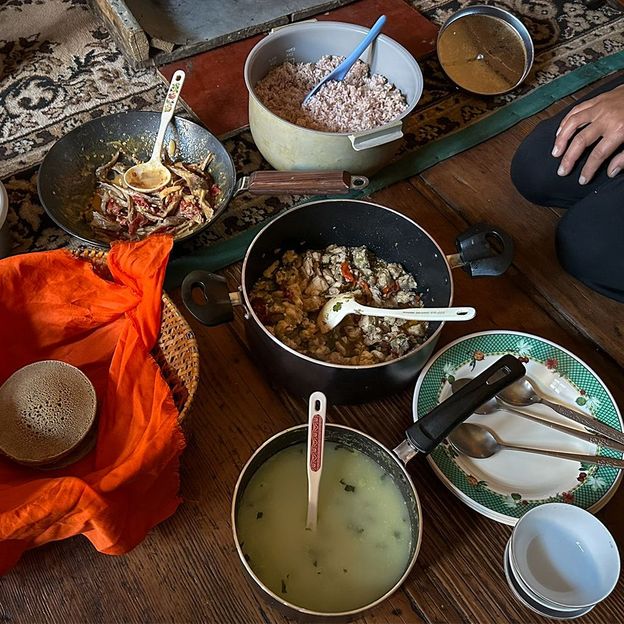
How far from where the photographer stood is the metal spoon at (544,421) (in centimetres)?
80

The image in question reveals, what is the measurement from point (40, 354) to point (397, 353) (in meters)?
0.49

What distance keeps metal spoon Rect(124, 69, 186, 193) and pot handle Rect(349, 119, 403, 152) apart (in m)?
0.33

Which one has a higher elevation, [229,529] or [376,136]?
[376,136]

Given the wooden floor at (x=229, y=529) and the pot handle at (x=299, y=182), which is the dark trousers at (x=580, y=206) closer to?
the wooden floor at (x=229, y=529)

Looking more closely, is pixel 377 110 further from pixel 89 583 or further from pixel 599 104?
pixel 89 583

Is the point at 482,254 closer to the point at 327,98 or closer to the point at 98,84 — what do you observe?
the point at 327,98

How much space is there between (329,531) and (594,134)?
77 cm

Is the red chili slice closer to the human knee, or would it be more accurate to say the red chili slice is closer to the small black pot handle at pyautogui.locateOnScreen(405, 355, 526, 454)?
the small black pot handle at pyautogui.locateOnScreen(405, 355, 526, 454)

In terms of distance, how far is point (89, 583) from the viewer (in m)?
0.76

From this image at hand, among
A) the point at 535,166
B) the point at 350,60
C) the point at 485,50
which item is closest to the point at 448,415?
the point at 535,166

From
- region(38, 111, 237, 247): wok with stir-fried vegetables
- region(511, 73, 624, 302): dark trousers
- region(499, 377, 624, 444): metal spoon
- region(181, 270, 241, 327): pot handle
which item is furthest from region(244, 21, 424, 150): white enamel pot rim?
region(499, 377, 624, 444): metal spoon

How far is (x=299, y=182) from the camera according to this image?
1.01 m

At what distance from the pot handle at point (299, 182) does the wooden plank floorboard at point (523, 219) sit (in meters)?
0.22

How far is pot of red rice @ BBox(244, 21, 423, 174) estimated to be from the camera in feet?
3.45
